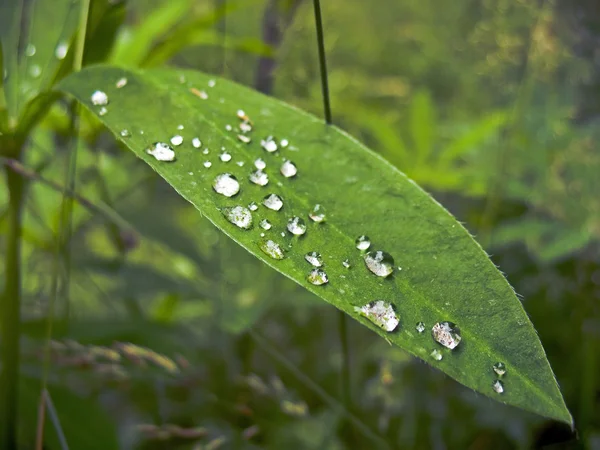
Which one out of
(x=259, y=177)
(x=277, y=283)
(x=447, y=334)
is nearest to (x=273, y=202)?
(x=259, y=177)

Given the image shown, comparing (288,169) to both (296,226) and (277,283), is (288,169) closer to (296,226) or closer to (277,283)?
(296,226)

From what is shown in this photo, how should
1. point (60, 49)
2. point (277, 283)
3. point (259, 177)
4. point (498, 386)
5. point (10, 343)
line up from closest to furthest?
point (498, 386) < point (259, 177) < point (10, 343) < point (60, 49) < point (277, 283)

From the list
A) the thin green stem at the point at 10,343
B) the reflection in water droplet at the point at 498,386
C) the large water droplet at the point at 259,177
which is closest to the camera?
the reflection in water droplet at the point at 498,386

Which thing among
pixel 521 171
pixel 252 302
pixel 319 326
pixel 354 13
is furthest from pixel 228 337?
pixel 354 13

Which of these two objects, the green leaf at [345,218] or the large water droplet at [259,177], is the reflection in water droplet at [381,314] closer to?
the green leaf at [345,218]

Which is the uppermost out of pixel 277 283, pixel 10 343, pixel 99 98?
pixel 99 98

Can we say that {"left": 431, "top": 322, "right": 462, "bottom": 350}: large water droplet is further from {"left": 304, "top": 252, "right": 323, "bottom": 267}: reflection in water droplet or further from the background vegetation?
the background vegetation

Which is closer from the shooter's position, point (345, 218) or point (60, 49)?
point (345, 218)

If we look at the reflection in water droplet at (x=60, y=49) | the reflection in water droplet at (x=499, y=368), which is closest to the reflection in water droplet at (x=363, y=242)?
the reflection in water droplet at (x=499, y=368)
